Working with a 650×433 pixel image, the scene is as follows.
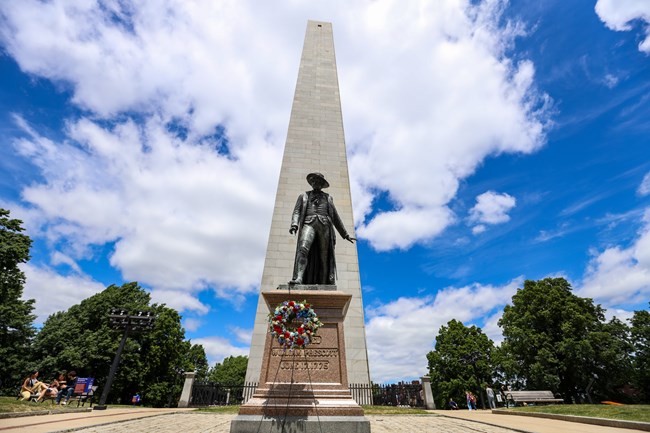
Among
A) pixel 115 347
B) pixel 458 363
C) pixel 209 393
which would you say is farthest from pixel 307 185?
pixel 458 363

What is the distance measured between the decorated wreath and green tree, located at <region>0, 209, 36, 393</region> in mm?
22301

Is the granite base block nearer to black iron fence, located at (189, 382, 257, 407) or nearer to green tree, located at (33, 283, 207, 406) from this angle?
black iron fence, located at (189, 382, 257, 407)

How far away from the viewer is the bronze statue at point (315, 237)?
6.04 meters

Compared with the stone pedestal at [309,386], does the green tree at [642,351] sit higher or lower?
higher

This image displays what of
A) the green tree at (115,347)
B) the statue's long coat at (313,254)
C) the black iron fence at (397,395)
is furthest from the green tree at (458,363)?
the statue's long coat at (313,254)

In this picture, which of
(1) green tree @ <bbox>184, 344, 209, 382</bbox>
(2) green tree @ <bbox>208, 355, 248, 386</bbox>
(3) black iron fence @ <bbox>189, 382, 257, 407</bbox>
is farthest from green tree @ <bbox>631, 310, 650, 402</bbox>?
(2) green tree @ <bbox>208, 355, 248, 386</bbox>

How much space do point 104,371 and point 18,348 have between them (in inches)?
269

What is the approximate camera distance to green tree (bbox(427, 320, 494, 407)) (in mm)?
30094

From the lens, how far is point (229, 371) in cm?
7206

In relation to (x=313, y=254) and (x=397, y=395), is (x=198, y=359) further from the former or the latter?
(x=313, y=254)

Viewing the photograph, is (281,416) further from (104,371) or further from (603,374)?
(104,371)

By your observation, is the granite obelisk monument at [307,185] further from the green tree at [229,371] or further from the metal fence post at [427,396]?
the green tree at [229,371]

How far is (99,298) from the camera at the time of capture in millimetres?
29984

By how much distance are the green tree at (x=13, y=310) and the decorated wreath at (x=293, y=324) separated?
22.3m
